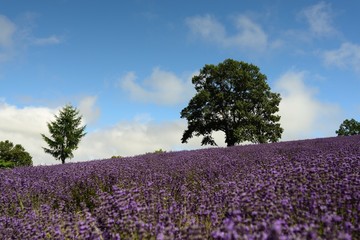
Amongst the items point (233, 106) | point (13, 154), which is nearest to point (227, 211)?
point (233, 106)

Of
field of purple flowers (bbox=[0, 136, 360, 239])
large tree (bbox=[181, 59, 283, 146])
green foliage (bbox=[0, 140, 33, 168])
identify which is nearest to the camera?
field of purple flowers (bbox=[0, 136, 360, 239])

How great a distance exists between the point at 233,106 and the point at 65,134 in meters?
15.4

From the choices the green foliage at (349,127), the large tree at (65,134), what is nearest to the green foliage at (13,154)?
the large tree at (65,134)

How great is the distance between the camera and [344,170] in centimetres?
389

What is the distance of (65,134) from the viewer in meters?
32.5

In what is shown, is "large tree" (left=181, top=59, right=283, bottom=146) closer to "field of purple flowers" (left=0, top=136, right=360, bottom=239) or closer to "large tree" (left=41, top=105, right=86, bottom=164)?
"large tree" (left=41, top=105, right=86, bottom=164)

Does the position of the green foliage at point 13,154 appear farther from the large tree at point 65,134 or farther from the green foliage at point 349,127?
the green foliage at point 349,127

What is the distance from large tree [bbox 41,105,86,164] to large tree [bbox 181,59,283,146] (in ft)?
34.0

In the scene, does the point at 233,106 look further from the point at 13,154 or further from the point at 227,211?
the point at 227,211

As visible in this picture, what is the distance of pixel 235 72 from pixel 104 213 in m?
25.9

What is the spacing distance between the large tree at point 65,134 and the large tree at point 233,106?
1037 centimetres

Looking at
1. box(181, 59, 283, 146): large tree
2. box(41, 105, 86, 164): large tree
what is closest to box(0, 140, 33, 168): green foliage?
box(41, 105, 86, 164): large tree

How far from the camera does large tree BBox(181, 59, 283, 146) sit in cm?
2658

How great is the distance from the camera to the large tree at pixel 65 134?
31594 mm
